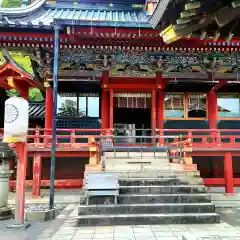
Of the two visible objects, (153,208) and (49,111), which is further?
(49,111)

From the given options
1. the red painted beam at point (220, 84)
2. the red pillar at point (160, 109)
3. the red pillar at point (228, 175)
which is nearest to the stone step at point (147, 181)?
the red pillar at point (228, 175)

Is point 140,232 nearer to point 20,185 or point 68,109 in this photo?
point 20,185

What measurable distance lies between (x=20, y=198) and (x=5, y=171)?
176 cm

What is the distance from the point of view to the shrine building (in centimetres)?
1216

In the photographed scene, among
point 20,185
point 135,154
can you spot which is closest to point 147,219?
point 20,185

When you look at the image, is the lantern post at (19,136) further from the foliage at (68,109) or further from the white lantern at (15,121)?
the foliage at (68,109)

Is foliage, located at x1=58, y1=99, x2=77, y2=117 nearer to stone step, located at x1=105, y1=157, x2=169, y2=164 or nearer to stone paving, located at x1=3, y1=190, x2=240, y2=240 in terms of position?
stone step, located at x1=105, y1=157, x2=169, y2=164

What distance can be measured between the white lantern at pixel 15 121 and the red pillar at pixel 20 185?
0.30 meters

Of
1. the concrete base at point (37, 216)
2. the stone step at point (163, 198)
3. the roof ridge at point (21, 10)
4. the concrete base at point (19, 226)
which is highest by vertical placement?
the roof ridge at point (21, 10)

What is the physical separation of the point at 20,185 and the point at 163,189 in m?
3.99

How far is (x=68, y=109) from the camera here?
14617 mm

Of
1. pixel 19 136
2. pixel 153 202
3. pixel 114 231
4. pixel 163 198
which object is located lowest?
pixel 114 231

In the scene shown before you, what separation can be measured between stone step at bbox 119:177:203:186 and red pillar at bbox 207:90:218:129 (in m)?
6.16

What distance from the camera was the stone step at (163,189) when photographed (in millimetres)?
8461
